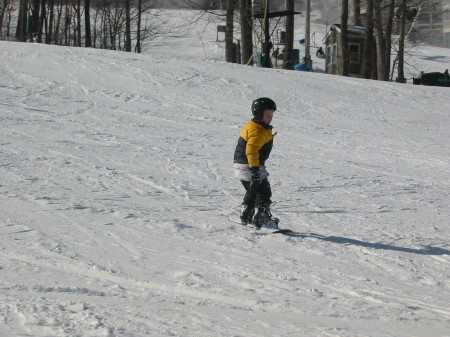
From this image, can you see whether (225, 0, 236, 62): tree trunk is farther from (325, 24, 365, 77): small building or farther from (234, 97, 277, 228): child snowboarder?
(234, 97, 277, 228): child snowboarder

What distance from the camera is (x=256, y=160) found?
6590 millimetres

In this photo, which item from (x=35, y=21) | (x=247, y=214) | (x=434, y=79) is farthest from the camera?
(x=35, y=21)

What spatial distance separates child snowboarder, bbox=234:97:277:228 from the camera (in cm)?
655

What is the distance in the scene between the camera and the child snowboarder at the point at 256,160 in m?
6.55

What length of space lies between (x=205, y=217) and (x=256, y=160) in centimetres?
108

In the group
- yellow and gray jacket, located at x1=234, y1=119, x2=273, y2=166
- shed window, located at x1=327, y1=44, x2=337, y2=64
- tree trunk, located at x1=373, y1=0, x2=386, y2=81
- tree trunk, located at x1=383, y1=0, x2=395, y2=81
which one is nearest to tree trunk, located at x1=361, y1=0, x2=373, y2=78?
tree trunk, located at x1=373, y1=0, x2=386, y2=81

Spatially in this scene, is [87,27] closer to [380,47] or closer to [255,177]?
[380,47]

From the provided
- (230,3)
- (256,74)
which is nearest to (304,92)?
(256,74)

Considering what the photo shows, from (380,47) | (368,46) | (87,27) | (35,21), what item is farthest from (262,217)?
(35,21)

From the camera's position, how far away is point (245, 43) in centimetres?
2723

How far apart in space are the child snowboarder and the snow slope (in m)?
0.32

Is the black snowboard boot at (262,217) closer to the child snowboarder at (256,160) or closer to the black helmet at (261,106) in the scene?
the child snowboarder at (256,160)

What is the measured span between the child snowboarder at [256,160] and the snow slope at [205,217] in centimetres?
32

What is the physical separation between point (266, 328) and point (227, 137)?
9.01m
